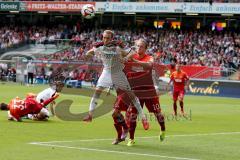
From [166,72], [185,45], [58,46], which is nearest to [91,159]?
[166,72]

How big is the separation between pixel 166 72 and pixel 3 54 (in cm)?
2257

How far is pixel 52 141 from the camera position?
15.1m

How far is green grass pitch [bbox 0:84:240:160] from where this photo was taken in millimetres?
13070

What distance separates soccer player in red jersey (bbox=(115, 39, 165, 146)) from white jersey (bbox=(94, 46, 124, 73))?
1.00 feet

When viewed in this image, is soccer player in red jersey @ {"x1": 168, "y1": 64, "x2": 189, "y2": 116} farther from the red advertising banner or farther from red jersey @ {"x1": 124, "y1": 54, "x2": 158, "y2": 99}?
the red advertising banner

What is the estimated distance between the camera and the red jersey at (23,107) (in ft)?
65.3

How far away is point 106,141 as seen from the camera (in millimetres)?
15531

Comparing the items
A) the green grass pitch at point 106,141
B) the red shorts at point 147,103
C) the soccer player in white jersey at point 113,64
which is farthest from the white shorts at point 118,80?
the green grass pitch at point 106,141

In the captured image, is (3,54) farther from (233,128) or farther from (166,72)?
(233,128)

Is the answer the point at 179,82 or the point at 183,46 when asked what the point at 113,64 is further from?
the point at 183,46

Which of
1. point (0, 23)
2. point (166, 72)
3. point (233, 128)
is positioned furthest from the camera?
point (0, 23)

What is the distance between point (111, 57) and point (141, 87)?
1088 mm

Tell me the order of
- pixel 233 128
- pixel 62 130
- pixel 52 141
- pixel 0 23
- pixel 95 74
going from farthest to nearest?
1. pixel 0 23
2. pixel 95 74
3. pixel 233 128
4. pixel 62 130
5. pixel 52 141

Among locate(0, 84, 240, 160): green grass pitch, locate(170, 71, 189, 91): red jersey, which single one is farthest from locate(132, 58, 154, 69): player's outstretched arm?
locate(170, 71, 189, 91): red jersey
